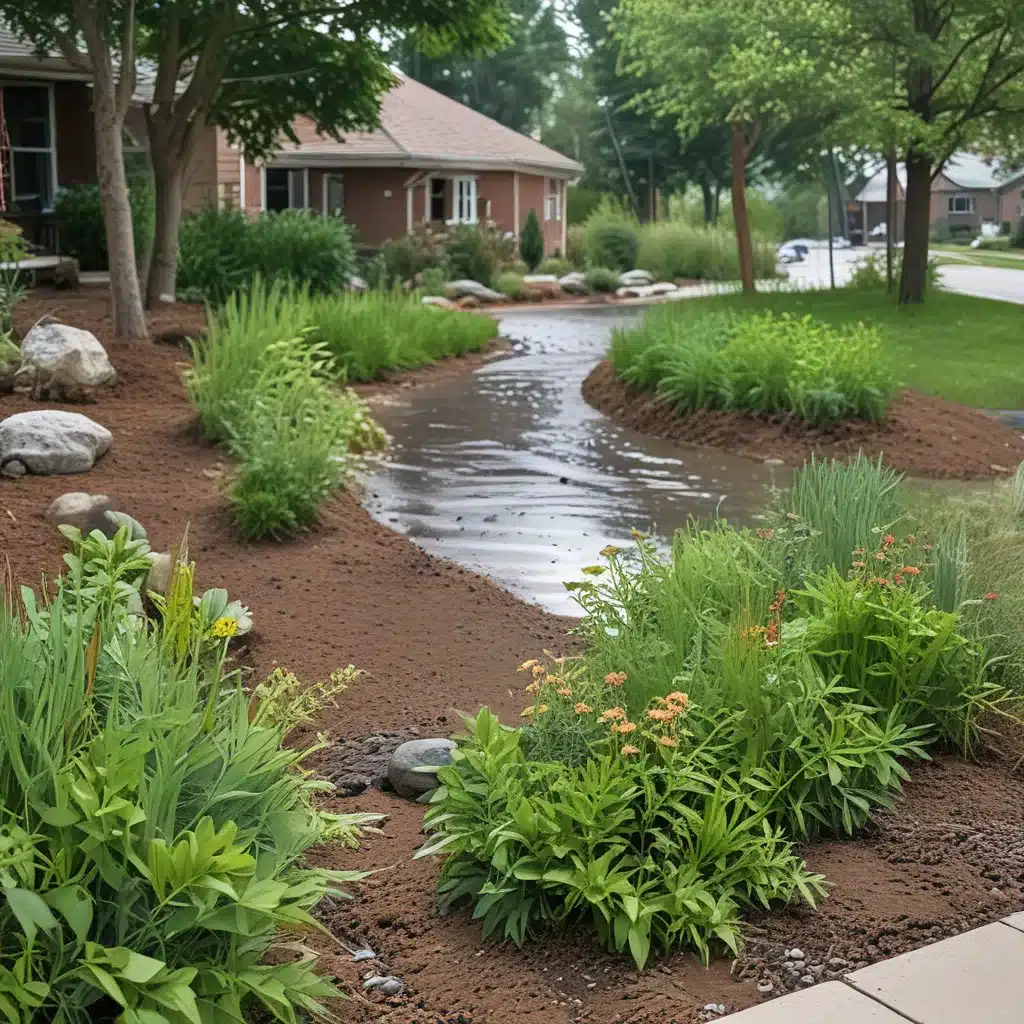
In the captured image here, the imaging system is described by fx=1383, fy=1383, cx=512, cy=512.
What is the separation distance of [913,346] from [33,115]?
15051 millimetres

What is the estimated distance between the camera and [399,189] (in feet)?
119

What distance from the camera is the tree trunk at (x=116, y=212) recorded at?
13125 mm

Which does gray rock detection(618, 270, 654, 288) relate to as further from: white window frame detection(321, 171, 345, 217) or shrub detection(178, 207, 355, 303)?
shrub detection(178, 207, 355, 303)

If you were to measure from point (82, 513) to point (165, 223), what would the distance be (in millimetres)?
10680

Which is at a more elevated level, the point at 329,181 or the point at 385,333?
the point at 329,181

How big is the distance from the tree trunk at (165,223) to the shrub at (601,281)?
56.9 feet

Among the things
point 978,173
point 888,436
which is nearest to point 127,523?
point 888,436

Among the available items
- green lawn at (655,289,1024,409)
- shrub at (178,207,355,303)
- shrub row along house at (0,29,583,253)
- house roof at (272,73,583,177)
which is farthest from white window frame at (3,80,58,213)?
green lawn at (655,289,1024,409)

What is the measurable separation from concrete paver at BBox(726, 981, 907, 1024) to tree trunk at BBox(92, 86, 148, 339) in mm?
11329

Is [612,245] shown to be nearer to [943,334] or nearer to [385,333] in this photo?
[943,334]

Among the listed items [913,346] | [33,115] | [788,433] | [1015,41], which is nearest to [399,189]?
[33,115]

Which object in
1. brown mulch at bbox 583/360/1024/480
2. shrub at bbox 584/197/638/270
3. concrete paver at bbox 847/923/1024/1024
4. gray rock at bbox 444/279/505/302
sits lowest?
concrete paver at bbox 847/923/1024/1024

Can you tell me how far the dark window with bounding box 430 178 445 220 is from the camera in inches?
1524

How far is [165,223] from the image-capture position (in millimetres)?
16844
